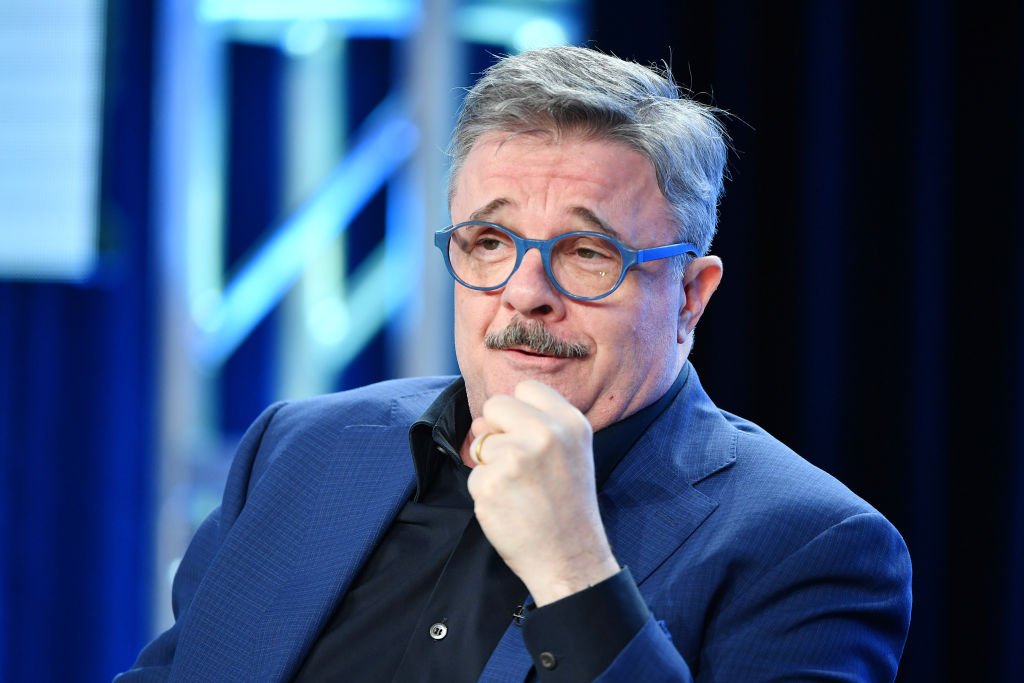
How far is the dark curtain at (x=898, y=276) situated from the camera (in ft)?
8.30

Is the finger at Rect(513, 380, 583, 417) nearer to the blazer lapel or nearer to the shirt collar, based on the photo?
the shirt collar

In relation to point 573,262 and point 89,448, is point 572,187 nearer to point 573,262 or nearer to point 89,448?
point 573,262

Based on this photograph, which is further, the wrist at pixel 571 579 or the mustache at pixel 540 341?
the mustache at pixel 540 341

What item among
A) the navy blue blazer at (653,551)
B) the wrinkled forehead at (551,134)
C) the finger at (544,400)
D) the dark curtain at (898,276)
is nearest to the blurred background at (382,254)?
the dark curtain at (898,276)

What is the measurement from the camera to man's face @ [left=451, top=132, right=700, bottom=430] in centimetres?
141

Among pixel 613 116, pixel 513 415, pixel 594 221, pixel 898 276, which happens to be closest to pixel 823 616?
pixel 513 415

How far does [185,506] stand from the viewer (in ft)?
11.3

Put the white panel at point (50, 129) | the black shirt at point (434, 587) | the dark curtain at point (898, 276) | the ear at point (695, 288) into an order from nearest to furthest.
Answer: the black shirt at point (434, 587) < the ear at point (695, 288) < the dark curtain at point (898, 276) < the white panel at point (50, 129)

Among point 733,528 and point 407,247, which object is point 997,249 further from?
point 407,247

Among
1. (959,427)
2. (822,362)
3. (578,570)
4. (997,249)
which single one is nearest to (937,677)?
(959,427)

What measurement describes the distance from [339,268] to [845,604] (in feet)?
9.10

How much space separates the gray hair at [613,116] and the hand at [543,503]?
16.6 inches

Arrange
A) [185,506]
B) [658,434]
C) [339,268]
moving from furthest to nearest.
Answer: [339,268] < [185,506] < [658,434]

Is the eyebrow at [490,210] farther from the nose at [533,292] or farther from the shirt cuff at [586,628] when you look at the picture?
the shirt cuff at [586,628]
